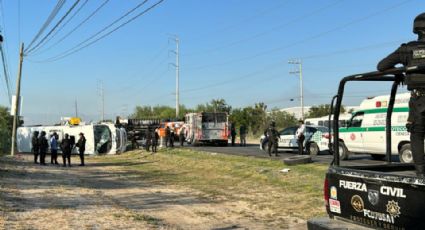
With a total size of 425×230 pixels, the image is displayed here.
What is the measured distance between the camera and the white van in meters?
17.8

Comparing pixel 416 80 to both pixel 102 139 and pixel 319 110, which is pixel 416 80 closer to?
pixel 102 139

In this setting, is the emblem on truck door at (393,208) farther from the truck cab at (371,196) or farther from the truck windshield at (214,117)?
the truck windshield at (214,117)

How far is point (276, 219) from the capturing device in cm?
1005

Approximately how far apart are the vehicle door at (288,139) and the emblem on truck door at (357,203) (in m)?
22.0

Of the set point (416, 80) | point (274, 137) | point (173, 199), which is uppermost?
point (416, 80)

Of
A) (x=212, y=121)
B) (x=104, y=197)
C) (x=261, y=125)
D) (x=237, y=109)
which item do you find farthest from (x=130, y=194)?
(x=237, y=109)

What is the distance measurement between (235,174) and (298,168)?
105 inches

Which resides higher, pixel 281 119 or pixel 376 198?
pixel 281 119

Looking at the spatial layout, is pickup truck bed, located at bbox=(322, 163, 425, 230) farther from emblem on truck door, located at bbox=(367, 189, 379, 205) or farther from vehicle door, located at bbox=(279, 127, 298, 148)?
vehicle door, located at bbox=(279, 127, 298, 148)

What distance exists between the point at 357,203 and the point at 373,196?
0.89 ft

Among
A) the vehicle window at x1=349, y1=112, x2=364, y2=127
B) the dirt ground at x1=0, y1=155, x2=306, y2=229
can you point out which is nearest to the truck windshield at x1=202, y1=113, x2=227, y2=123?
the vehicle window at x1=349, y1=112, x2=364, y2=127

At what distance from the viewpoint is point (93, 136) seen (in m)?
36.5

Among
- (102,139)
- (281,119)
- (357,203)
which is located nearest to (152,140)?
(102,139)

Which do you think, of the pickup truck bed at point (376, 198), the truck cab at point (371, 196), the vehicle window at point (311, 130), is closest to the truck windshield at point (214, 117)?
the vehicle window at point (311, 130)
